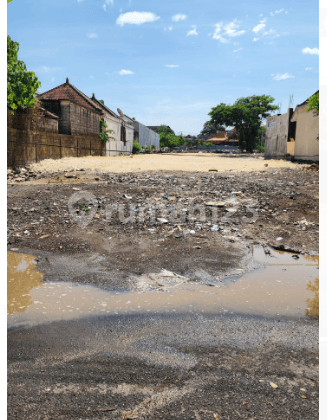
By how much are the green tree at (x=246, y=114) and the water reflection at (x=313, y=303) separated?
34.9m

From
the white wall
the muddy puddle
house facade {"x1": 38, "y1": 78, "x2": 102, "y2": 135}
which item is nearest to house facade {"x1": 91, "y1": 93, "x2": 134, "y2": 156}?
the white wall

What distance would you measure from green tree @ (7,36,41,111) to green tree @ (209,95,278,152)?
26961 millimetres

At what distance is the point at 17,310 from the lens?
3232mm

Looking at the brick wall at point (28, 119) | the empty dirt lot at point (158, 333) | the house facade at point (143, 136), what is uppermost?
the house facade at point (143, 136)

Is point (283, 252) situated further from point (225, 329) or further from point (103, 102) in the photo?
point (103, 102)

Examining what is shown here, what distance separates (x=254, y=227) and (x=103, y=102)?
3016 centimetres

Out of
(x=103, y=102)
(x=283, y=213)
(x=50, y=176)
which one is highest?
(x=103, y=102)

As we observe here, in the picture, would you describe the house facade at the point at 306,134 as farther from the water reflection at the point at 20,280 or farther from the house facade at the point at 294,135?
the water reflection at the point at 20,280

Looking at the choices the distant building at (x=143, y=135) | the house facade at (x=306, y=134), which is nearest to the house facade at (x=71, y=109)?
the house facade at (x=306, y=134)

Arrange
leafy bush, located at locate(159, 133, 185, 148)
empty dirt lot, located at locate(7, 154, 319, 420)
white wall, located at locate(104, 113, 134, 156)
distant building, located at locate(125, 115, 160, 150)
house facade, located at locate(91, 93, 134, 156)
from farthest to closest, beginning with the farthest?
leafy bush, located at locate(159, 133, 185, 148) < distant building, located at locate(125, 115, 160, 150) < house facade, located at locate(91, 93, 134, 156) < white wall, located at locate(104, 113, 134, 156) < empty dirt lot, located at locate(7, 154, 319, 420)

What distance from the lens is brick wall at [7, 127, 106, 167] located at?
41.4 ft

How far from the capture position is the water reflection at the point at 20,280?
338 cm

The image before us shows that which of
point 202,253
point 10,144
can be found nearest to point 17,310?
point 202,253

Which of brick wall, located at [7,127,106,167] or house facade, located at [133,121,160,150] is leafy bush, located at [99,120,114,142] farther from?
house facade, located at [133,121,160,150]
